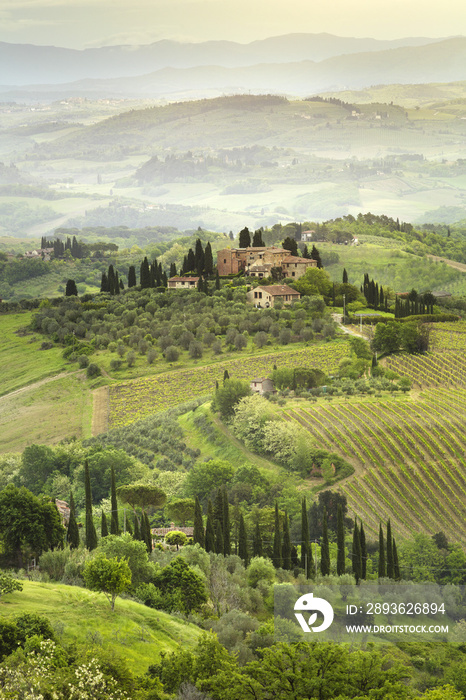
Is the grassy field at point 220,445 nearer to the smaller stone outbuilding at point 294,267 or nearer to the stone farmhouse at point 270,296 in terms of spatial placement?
the stone farmhouse at point 270,296

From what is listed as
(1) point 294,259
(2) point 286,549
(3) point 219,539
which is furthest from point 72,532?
(1) point 294,259

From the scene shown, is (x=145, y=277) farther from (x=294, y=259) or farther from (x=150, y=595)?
(x=150, y=595)

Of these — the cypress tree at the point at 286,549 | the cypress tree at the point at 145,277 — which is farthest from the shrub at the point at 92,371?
the cypress tree at the point at 286,549

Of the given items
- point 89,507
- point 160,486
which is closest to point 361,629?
point 89,507

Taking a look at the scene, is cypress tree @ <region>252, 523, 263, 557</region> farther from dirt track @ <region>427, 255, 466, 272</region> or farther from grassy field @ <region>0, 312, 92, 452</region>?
dirt track @ <region>427, 255, 466, 272</region>

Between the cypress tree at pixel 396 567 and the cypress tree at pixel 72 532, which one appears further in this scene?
the cypress tree at pixel 396 567

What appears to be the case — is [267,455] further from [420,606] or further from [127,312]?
[127,312]

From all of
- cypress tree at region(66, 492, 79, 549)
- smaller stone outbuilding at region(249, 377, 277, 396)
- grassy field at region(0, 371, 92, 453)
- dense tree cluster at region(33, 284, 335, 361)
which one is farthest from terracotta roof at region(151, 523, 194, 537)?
dense tree cluster at region(33, 284, 335, 361)
